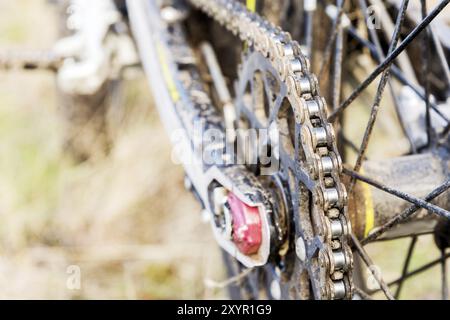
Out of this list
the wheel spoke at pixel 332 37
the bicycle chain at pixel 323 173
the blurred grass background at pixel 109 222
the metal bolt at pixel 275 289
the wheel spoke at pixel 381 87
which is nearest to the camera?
the bicycle chain at pixel 323 173

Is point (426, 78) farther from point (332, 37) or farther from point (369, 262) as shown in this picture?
point (369, 262)

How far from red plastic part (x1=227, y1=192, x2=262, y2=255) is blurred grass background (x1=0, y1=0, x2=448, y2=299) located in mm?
1215

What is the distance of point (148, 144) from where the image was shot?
3766mm

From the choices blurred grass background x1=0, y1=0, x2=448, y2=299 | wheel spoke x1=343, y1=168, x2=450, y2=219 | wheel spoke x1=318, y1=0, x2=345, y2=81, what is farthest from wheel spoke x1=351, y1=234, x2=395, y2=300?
blurred grass background x1=0, y1=0, x2=448, y2=299

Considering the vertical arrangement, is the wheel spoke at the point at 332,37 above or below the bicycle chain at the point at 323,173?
above

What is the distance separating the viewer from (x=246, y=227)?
5.08ft

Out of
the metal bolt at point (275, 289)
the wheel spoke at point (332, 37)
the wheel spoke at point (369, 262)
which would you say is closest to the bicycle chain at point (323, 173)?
the wheel spoke at point (369, 262)

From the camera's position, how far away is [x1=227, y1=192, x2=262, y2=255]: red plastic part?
5.08 feet

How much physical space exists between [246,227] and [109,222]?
1.99 metres

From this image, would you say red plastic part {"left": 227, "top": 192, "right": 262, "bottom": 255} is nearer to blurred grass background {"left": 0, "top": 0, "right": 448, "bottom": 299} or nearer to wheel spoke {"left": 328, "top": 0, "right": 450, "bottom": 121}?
wheel spoke {"left": 328, "top": 0, "right": 450, "bottom": 121}

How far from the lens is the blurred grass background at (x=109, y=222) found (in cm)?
311

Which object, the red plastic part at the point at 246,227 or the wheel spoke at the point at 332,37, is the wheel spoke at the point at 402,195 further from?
the wheel spoke at the point at 332,37

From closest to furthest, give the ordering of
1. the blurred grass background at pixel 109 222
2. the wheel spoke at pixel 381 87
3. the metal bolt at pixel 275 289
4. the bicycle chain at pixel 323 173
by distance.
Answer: the bicycle chain at pixel 323 173 < the wheel spoke at pixel 381 87 < the metal bolt at pixel 275 289 < the blurred grass background at pixel 109 222

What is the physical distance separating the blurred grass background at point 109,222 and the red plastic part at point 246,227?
1215mm
